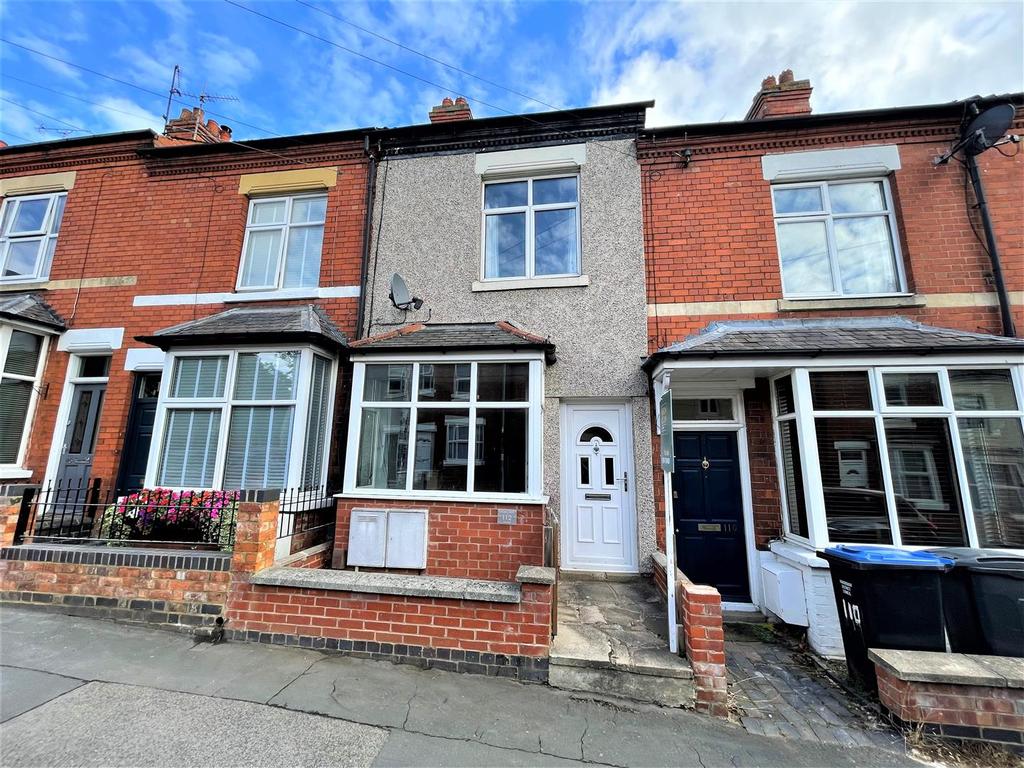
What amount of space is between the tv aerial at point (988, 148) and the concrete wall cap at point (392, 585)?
6.74 meters

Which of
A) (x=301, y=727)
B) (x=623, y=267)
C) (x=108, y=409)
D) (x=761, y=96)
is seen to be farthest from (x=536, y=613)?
(x=761, y=96)

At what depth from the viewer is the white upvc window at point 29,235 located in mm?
7555

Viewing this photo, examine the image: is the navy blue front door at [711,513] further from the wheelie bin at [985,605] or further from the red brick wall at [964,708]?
the red brick wall at [964,708]

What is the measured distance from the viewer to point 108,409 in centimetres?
670

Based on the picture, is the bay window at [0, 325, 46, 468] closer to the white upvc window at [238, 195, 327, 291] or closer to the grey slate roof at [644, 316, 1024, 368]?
the white upvc window at [238, 195, 327, 291]

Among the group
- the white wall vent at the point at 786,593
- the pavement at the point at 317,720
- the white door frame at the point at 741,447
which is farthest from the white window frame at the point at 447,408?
the white wall vent at the point at 786,593

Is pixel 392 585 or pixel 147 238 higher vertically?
pixel 147 238

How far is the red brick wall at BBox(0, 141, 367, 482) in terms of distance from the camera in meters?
6.80

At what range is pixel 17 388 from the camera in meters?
6.68

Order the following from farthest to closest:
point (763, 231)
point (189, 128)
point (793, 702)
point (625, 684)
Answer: point (189, 128) < point (763, 231) < point (793, 702) < point (625, 684)

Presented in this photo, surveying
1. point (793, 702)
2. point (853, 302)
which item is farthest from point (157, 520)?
point (853, 302)

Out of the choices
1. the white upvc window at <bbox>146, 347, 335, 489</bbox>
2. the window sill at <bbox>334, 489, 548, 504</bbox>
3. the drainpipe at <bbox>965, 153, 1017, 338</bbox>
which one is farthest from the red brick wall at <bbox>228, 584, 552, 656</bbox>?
the drainpipe at <bbox>965, 153, 1017, 338</bbox>

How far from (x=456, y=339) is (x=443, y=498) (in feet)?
6.41

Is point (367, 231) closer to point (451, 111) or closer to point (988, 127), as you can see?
point (451, 111)
